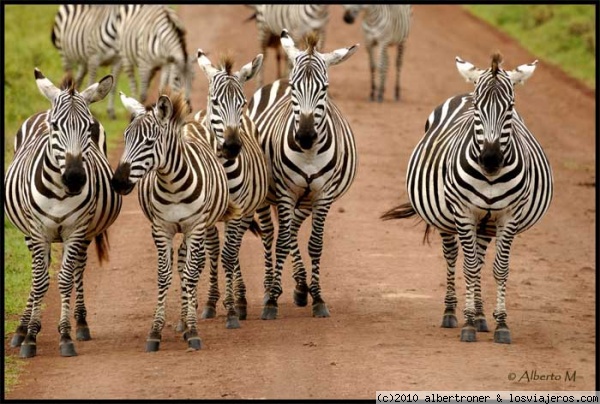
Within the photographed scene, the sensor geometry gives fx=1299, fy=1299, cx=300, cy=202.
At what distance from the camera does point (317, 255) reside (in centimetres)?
1269

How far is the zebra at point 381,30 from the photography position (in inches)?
1003

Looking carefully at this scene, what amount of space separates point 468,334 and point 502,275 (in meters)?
0.62

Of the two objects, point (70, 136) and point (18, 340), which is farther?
point (18, 340)

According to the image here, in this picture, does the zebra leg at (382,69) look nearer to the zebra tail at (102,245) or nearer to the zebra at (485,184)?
the zebra at (485,184)

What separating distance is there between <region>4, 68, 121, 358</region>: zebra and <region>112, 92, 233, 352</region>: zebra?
41cm

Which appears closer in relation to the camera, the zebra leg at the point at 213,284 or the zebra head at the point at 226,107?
the zebra head at the point at 226,107

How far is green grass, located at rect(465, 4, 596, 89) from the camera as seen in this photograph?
93.4 ft

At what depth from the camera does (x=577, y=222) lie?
1731 cm

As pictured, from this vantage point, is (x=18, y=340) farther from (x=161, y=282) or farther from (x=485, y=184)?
(x=485, y=184)

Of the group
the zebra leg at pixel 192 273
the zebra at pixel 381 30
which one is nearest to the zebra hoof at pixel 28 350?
the zebra leg at pixel 192 273

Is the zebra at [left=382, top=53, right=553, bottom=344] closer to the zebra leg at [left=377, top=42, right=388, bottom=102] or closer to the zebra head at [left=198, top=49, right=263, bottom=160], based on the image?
the zebra head at [left=198, top=49, right=263, bottom=160]

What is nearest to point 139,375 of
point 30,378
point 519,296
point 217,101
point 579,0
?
point 30,378

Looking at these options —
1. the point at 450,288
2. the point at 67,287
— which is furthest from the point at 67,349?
the point at 450,288

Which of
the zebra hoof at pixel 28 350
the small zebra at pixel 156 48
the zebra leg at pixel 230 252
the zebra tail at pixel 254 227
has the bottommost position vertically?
the zebra hoof at pixel 28 350
